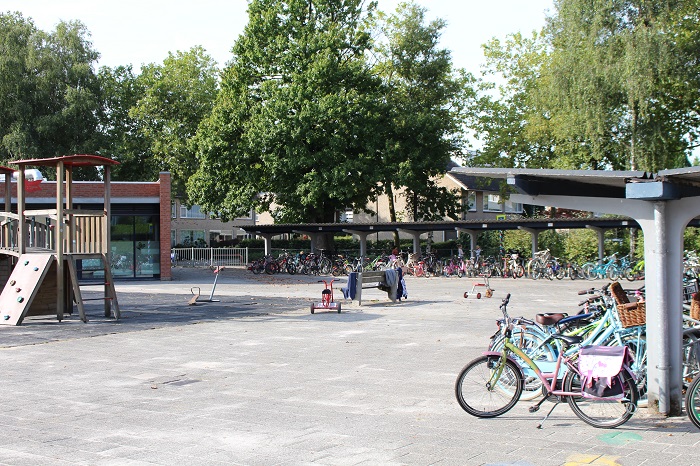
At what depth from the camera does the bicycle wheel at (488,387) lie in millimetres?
6891

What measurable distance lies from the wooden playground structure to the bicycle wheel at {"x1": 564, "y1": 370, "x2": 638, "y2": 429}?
11.7 meters

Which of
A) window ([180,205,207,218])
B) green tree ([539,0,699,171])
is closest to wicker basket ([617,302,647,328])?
green tree ([539,0,699,171])

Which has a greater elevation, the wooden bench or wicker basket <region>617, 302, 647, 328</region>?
wicker basket <region>617, 302, 647, 328</region>

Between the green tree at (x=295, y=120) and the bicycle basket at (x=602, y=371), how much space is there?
3076cm

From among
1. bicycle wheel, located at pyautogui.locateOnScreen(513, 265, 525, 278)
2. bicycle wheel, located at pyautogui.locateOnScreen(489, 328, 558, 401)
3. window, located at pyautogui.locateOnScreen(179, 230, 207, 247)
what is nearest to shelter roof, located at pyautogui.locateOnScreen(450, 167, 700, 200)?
bicycle wheel, located at pyautogui.locateOnScreen(489, 328, 558, 401)

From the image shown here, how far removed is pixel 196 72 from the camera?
51312 millimetres

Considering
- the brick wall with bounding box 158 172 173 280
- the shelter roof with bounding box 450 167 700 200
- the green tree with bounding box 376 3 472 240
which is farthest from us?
the green tree with bounding box 376 3 472 240

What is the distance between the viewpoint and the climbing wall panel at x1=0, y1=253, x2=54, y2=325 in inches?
598

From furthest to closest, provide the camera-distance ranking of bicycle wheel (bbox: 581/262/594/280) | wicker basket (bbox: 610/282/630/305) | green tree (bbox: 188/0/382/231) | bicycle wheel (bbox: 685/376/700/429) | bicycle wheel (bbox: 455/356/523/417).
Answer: green tree (bbox: 188/0/382/231) → bicycle wheel (bbox: 581/262/594/280) → wicker basket (bbox: 610/282/630/305) → bicycle wheel (bbox: 455/356/523/417) → bicycle wheel (bbox: 685/376/700/429)

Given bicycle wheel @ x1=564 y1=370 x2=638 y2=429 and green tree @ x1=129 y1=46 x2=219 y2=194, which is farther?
green tree @ x1=129 y1=46 x2=219 y2=194

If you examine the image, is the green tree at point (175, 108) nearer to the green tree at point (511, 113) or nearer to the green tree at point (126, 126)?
the green tree at point (126, 126)

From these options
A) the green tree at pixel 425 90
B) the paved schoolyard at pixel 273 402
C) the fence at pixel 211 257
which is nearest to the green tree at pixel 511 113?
the green tree at pixel 425 90

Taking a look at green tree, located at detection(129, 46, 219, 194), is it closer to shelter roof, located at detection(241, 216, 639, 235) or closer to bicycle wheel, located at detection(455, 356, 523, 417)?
shelter roof, located at detection(241, 216, 639, 235)

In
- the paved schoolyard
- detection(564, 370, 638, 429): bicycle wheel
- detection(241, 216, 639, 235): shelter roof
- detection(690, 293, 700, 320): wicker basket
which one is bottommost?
the paved schoolyard
